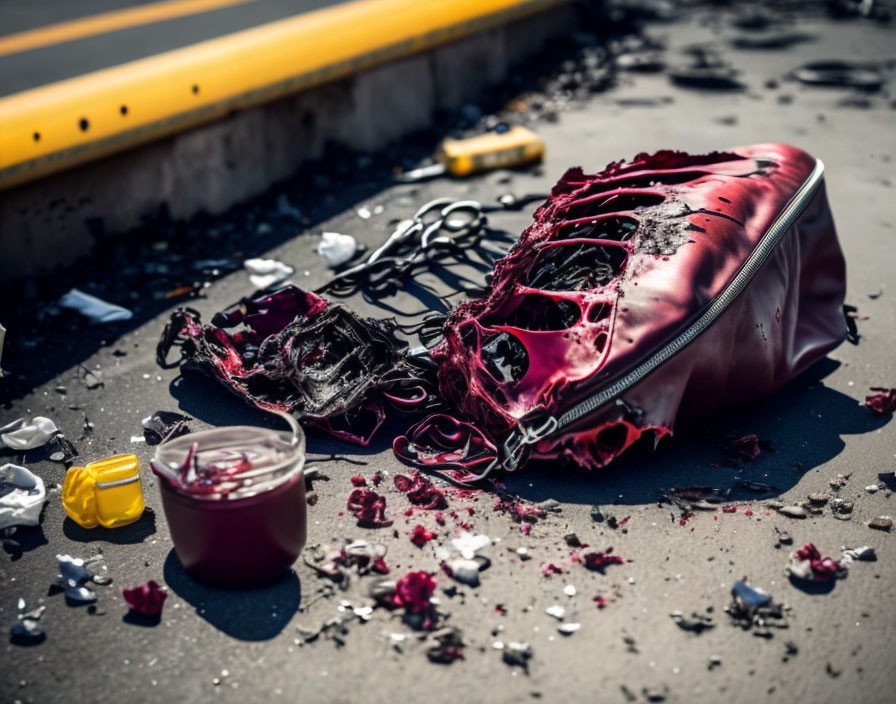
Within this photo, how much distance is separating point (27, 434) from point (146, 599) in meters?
1.37

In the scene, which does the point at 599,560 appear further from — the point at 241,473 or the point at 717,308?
the point at 241,473

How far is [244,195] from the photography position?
6.50m

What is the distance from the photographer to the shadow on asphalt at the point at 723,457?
3752mm

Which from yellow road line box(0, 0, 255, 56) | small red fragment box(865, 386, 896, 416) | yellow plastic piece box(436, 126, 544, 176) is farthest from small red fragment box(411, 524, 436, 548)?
yellow road line box(0, 0, 255, 56)

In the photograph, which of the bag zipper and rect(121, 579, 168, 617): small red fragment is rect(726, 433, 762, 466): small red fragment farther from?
rect(121, 579, 168, 617): small red fragment

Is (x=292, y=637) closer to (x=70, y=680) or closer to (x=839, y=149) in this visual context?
(x=70, y=680)

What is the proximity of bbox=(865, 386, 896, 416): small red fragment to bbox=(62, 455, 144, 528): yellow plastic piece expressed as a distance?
314cm

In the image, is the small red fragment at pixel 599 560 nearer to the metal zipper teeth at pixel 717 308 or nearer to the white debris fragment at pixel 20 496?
the metal zipper teeth at pixel 717 308

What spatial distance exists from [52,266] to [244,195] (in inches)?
54.9

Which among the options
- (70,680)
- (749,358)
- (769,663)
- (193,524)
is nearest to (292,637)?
(193,524)

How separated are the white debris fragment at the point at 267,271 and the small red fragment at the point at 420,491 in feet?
6.73

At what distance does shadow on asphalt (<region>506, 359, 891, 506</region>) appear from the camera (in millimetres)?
3752

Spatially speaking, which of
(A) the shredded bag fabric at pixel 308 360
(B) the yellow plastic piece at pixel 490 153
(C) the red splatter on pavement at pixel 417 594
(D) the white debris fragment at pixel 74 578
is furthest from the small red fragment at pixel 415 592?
(B) the yellow plastic piece at pixel 490 153

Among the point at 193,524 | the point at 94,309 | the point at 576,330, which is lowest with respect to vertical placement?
the point at 94,309
